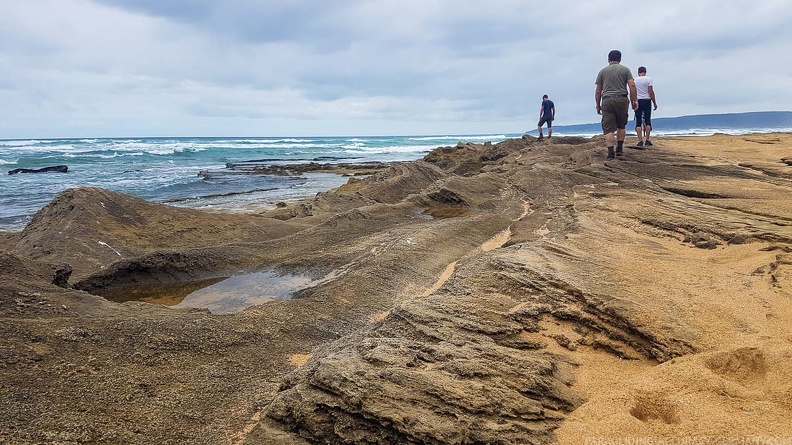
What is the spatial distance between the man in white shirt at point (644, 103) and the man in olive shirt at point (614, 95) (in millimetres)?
1485

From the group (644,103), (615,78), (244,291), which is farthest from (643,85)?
(244,291)

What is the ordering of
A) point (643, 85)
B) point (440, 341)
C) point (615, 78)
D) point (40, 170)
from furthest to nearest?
1. point (40, 170)
2. point (643, 85)
3. point (615, 78)
4. point (440, 341)

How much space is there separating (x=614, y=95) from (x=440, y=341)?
648 centimetres

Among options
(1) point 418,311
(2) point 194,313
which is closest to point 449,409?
(1) point 418,311

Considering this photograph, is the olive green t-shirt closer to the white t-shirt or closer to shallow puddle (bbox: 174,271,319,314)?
the white t-shirt

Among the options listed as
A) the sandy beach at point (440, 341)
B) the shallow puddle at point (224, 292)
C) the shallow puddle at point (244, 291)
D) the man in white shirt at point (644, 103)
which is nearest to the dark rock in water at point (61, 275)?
the sandy beach at point (440, 341)

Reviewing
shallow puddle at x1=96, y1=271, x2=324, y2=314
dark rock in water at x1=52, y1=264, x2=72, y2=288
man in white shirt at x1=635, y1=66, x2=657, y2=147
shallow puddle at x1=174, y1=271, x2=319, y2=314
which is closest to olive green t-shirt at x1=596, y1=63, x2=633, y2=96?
man in white shirt at x1=635, y1=66, x2=657, y2=147

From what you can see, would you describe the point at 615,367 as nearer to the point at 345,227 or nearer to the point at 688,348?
the point at 688,348

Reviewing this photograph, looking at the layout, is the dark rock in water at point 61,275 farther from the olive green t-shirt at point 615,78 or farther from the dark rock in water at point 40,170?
the dark rock in water at point 40,170

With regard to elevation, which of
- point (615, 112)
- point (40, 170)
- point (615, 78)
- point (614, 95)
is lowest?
point (40, 170)

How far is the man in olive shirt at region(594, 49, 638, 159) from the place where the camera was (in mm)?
7637

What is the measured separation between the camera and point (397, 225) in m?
6.25

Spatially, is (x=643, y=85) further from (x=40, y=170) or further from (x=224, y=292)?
(x=40, y=170)

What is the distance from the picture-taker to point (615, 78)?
766 cm
